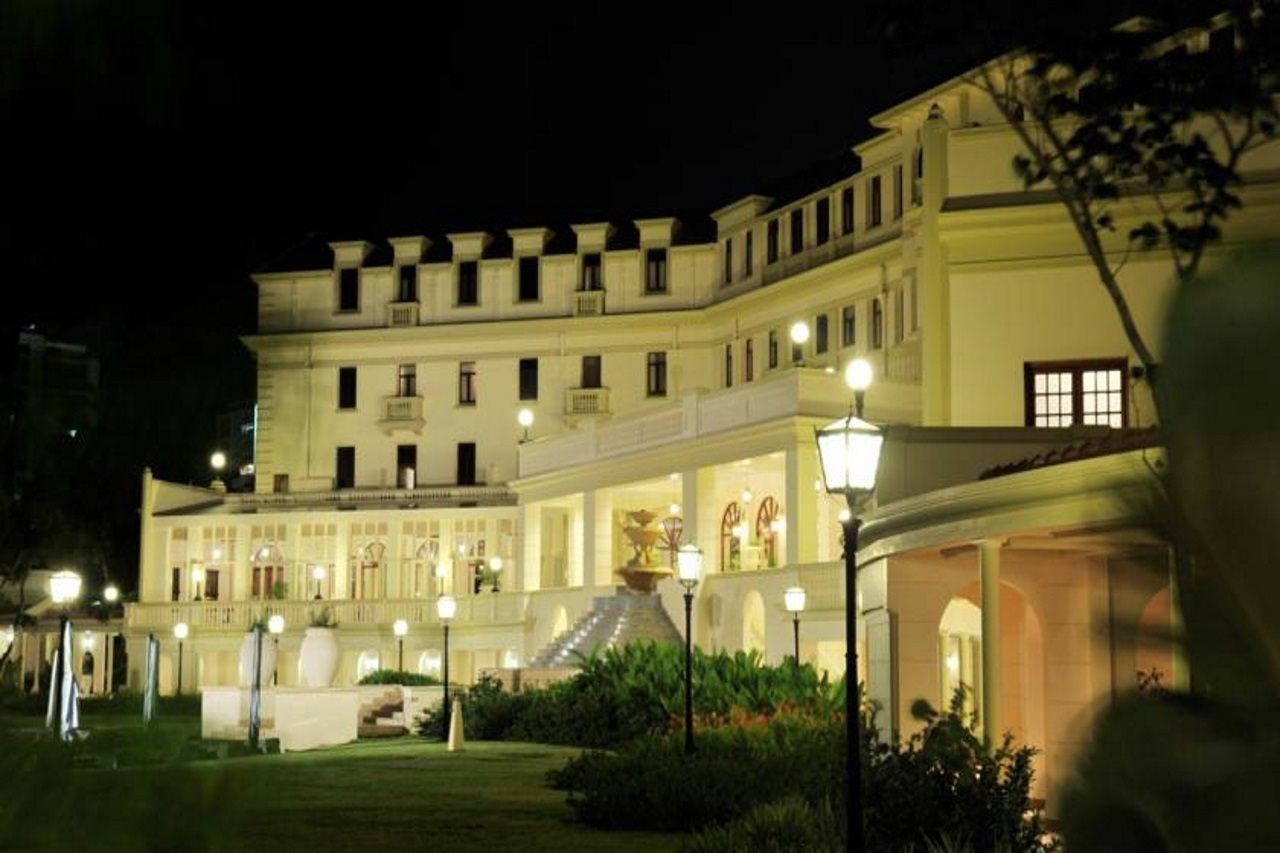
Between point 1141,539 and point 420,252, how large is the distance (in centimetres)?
7184

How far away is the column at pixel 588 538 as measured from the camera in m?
51.9

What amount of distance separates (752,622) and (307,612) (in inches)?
928

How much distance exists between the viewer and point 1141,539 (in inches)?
96.6

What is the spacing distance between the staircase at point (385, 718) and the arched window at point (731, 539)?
9.41 meters

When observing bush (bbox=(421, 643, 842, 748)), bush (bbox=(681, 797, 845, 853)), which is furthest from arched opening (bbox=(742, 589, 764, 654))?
bush (bbox=(681, 797, 845, 853))

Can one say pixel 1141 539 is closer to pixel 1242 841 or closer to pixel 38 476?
pixel 1242 841

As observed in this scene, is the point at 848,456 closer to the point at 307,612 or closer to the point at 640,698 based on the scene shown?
the point at 640,698

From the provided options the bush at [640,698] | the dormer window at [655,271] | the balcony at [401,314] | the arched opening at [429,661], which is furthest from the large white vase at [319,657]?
the dormer window at [655,271]

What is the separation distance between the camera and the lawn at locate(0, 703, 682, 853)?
3918 mm

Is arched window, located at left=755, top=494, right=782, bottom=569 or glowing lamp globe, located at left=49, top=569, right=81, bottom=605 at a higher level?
arched window, located at left=755, top=494, right=782, bottom=569

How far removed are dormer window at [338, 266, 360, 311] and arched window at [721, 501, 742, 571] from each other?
26.8 metres

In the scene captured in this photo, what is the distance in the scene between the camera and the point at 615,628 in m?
46.4

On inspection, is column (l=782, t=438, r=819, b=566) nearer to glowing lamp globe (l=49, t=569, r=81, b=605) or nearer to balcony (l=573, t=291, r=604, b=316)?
glowing lamp globe (l=49, t=569, r=81, b=605)

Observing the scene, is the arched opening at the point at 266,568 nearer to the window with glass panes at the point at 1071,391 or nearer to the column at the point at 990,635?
the window with glass panes at the point at 1071,391
